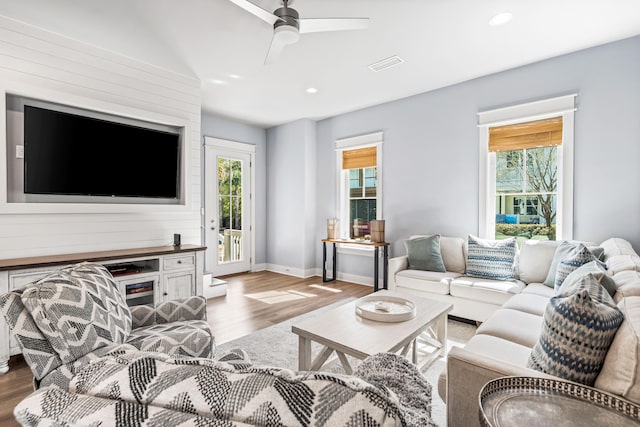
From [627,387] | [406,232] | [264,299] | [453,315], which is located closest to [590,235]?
[453,315]

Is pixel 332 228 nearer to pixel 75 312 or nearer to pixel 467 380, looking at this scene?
pixel 467 380

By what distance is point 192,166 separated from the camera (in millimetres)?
3719

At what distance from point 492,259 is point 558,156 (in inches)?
52.5

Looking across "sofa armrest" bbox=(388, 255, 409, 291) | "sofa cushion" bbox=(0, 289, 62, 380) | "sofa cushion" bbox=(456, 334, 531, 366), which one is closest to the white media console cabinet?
"sofa cushion" bbox=(0, 289, 62, 380)

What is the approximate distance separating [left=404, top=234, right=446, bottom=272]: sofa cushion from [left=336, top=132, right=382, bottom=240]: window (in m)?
1.08

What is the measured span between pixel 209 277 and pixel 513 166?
13.5 ft

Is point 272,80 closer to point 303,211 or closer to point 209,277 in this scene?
point 303,211

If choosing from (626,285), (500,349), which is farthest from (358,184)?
(626,285)

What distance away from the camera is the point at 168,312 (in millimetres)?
1955

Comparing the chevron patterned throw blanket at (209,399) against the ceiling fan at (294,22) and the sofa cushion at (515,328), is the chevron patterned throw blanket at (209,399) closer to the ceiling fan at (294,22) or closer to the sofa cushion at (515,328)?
the sofa cushion at (515,328)

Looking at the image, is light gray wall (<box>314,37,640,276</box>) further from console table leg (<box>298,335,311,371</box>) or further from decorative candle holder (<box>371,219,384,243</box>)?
console table leg (<box>298,335,311,371</box>)

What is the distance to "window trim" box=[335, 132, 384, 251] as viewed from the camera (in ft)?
15.6

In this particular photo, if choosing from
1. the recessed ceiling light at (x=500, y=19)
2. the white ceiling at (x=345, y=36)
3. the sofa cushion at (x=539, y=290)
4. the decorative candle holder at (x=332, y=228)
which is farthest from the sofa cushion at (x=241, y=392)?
the decorative candle holder at (x=332, y=228)

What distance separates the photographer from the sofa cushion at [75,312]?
116 centimetres
